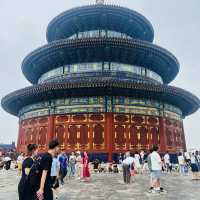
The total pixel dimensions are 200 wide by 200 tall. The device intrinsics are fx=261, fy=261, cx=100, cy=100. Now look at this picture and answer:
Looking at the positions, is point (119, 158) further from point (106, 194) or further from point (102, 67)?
point (106, 194)

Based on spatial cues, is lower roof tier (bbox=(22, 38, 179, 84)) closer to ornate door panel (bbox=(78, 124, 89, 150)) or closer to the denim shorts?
ornate door panel (bbox=(78, 124, 89, 150))

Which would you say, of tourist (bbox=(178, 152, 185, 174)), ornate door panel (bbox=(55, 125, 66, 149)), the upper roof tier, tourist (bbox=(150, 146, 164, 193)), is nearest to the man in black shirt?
tourist (bbox=(150, 146, 164, 193))

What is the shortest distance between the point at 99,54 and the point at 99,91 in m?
4.58

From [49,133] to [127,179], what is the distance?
40.9 feet

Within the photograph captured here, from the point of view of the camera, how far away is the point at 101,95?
23234 millimetres

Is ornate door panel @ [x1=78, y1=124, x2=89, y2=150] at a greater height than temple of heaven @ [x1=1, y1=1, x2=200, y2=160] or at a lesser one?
lesser

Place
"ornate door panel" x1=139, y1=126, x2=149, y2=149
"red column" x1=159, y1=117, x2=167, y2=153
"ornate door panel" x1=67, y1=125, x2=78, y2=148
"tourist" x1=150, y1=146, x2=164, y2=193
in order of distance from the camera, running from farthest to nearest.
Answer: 1. "red column" x1=159, y1=117, x2=167, y2=153
2. "ornate door panel" x1=139, y1=126, x2=149, y2=149
3. "ornate door panel" x1=67, y1=125, x2=78, y2=148
4. "tourist" x1=150, y1=146, x2=164, y2=193

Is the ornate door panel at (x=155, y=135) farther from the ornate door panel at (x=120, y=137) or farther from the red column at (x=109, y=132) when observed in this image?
the red column at (x=109, y=132)

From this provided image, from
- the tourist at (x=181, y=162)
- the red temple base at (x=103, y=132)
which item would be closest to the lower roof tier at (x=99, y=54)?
the red temple base at (x=103, y=132)

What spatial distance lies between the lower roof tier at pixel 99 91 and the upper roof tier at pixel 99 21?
33.2 ft

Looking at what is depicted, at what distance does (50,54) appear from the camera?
85.0ft

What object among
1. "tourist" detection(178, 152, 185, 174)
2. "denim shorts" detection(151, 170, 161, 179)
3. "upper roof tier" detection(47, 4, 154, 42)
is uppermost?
"upper roof tier" detection(47, 4, 154, 42)

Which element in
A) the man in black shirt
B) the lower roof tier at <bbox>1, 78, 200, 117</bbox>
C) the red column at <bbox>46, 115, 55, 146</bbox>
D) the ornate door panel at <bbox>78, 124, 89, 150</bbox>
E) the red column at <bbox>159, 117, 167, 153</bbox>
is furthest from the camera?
the red column at <bbox>159, 117, 167, 153</bbox>

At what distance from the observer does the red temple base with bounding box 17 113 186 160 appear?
73.3 feet
